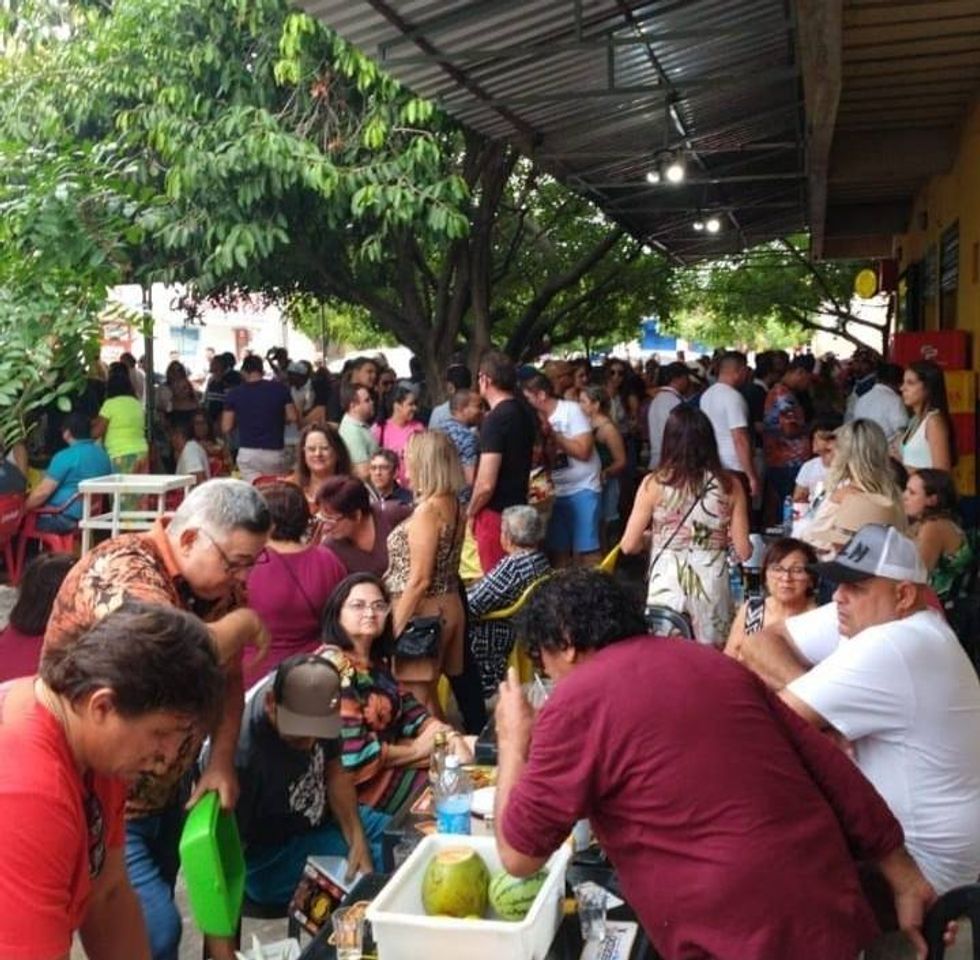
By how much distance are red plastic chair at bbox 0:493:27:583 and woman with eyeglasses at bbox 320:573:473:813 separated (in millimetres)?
5553

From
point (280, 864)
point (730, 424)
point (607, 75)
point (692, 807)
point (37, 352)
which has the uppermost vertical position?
point (607, 75)

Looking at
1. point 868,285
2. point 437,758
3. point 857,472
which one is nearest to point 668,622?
point 857,472

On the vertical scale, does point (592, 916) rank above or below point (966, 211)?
below

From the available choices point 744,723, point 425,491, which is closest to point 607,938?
point 744,723

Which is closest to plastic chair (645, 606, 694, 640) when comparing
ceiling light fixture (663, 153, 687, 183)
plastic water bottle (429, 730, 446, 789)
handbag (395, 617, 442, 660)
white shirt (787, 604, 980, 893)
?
handbag (395, 617, 442, 660)

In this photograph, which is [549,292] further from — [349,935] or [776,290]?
[776,290]

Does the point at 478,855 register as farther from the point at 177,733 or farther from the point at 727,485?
the point at 727,485

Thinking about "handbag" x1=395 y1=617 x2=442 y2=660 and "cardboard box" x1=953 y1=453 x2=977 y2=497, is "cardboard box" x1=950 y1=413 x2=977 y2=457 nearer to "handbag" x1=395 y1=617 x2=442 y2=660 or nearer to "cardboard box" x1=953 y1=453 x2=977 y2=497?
"cardboard box" x1=953 y1=453 x2=977 y2=497

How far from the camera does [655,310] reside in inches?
925

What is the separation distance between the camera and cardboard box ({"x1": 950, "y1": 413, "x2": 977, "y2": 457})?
376 inches

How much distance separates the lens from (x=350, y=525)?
5.41 m

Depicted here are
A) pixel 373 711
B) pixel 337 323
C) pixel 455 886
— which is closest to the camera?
pixel 455 886

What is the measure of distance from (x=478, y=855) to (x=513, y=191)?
15.9 meters

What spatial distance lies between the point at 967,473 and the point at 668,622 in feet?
16.7
